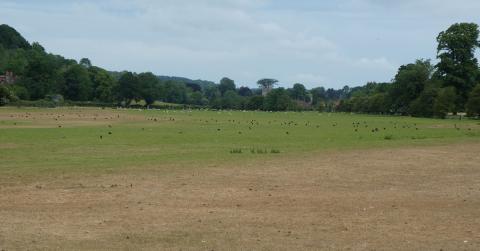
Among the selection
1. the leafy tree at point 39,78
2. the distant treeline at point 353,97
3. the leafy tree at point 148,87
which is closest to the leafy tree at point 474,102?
the distant treeline at point 353,97

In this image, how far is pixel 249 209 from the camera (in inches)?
505

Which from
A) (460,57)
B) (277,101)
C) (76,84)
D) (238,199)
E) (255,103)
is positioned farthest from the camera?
(255,103)

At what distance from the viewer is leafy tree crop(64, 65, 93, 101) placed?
5674 inches

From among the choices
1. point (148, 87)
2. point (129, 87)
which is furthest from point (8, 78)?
point (148, 87)

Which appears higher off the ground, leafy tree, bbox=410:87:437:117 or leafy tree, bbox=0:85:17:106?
leafy tree, bbox=410:87:437:117

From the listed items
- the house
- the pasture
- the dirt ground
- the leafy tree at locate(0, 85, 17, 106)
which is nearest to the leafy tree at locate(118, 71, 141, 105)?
the house

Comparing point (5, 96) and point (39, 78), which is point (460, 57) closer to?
point (5, 96)

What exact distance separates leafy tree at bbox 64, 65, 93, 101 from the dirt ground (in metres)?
131

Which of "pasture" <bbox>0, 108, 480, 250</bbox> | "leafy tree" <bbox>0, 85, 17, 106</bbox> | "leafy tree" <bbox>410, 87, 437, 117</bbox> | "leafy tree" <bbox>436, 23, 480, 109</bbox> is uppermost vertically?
"leafy tree" <bbox>436, 23, 480, 109</bbox>

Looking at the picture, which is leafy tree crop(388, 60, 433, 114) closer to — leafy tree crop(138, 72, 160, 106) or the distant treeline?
the distant treeline

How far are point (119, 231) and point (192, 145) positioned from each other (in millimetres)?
19554

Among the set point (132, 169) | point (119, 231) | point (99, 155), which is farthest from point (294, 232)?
point (99, 155)

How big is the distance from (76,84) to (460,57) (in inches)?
3756

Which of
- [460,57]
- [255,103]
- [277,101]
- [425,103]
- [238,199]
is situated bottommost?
[238,199]
